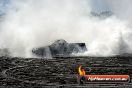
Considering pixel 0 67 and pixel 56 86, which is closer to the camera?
pixel 56 86

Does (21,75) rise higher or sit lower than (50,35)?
lower

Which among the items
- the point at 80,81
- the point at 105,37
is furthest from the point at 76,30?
the point at 80,81

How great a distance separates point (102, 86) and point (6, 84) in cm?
1309

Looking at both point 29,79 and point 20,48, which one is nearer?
point 29,79

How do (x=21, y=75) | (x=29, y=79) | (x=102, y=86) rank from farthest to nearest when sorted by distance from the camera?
(x=21, y=75), (x=29, y=79), (x=102, y=86)

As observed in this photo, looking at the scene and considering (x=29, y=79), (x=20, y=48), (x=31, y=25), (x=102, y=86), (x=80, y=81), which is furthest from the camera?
(x=31, y=25)

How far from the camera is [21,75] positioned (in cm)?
7644

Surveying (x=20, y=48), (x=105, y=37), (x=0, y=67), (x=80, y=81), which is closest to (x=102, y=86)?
(x=80, y=81)

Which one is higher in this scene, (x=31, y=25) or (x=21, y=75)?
(x=31, y=25)

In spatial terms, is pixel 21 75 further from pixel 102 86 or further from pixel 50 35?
pixel 50 35

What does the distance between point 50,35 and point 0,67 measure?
44.4 meters

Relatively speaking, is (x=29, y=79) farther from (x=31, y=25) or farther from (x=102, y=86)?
(x=31, y=25)

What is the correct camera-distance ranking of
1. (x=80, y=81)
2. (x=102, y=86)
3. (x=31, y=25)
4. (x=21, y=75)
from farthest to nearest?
(x=31, y=25)
(x=21, y=75)
(x=80, y=81)
(x=102, y=86)

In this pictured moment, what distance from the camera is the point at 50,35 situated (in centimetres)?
13000
